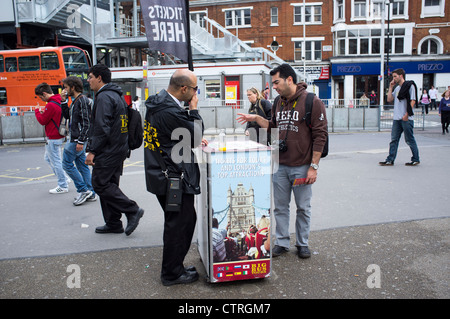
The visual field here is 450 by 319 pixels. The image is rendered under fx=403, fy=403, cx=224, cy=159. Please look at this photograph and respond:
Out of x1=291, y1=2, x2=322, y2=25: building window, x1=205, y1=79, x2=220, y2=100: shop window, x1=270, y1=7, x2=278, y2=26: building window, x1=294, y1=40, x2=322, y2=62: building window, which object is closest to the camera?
x1=205, y1=79, x2=220, y2=100: shop window

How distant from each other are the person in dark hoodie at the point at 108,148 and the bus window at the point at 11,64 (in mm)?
19740

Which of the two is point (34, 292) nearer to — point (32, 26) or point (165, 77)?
point (165, 77)

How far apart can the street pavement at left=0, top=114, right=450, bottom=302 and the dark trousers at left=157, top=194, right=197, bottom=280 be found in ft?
0.52

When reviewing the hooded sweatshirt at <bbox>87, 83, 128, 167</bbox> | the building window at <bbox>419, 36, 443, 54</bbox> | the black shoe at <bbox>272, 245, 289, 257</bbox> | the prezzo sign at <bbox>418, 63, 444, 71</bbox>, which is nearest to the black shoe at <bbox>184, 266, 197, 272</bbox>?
the black shoe at <bbox>272, 245, 289, 257</bbox>

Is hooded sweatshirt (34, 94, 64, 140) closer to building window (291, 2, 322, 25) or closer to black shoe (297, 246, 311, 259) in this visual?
black shoe (297, 246, 311, 259)

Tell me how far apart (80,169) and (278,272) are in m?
4.06

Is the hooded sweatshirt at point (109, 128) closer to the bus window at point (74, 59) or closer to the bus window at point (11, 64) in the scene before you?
the bus window at point (74, 59)

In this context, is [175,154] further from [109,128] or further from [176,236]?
[109,128]

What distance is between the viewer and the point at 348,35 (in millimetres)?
37750

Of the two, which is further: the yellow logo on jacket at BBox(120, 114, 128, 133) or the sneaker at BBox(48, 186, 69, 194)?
the sneaker at BBox(48, 186, 69, 194)

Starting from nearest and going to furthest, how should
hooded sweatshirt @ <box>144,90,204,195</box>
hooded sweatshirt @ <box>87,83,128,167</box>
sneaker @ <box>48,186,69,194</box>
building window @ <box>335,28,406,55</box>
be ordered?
hooded sweatshirt @ <box>144,90,204,195</box> → hooded sweatshirt @ <box>87,83,128,167</box> → sneaker @ <box>48,186,69,194</box> → building window @ <box>335,28,406,55</box>

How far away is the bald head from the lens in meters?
3.54

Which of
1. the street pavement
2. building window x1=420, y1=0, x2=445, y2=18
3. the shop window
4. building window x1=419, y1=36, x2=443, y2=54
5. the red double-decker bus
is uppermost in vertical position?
building window x1=420, y1=0, x2=445, y2=18
